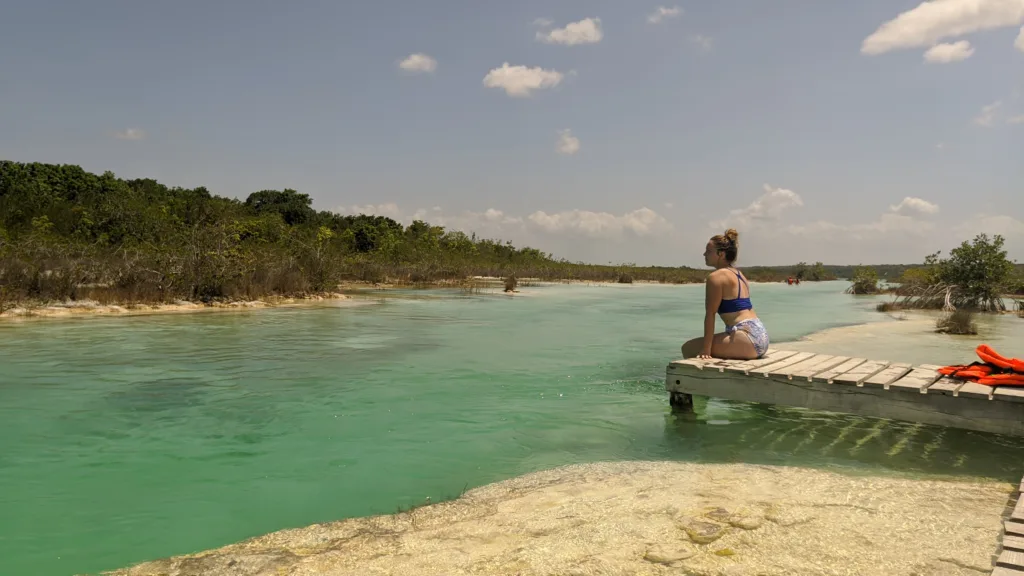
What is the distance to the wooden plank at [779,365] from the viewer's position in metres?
6.23

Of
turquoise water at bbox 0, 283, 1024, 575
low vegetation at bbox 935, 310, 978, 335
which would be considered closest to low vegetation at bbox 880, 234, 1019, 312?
low vegetation at bbox 935, 310, 978, 335

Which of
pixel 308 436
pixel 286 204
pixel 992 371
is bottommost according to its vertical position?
pixel 308 436

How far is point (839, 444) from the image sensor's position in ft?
19.8

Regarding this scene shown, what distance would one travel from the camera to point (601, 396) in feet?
27.1

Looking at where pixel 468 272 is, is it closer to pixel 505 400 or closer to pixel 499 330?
pixel 499 330

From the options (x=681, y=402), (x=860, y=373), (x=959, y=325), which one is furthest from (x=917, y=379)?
(x=959, y=325)

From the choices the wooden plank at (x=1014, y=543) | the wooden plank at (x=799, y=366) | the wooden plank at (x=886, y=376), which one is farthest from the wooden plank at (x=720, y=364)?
the wooden plank at (x=1014, y=543)

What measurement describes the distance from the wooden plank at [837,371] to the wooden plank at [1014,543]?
11.0 ft

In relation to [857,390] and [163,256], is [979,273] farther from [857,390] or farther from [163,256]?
[163,256]

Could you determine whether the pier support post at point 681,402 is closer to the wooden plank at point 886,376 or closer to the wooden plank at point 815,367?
the wooden plank at point 815,367

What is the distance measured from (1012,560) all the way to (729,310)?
15.0 feet

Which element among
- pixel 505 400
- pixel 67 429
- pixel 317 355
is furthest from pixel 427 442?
pixel 317 355

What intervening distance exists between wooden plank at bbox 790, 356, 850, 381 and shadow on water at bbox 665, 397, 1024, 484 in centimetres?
70

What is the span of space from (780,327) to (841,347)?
5803 millimetres
